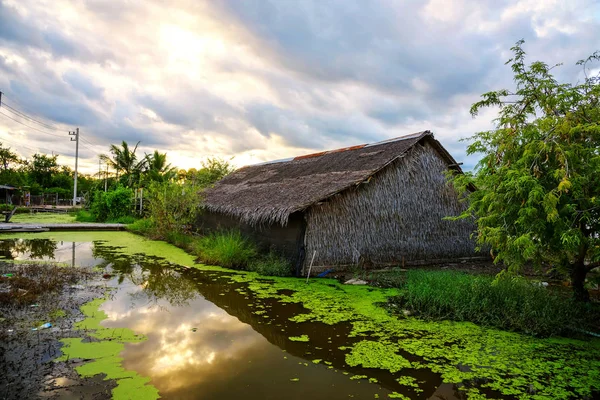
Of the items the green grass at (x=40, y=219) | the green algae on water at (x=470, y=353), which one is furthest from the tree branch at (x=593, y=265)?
the green grass at (x=40, y=219)

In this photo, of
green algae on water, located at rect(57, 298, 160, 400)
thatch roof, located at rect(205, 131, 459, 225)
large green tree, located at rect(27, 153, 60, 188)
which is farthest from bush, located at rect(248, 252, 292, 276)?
large green tree, located at rect(27, 153, 60, 188)

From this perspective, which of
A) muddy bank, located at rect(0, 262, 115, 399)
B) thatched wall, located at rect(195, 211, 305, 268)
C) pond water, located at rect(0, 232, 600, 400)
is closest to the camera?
muddy bank, located at rect(0, 262, 115, 399)

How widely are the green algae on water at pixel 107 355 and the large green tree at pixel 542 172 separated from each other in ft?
12.4

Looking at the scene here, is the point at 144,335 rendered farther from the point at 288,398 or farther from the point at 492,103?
the point at 492,103

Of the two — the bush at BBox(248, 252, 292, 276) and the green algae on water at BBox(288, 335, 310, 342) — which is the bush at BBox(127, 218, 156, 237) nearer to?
A: the bush at BBox(248, 252, 292, 276)

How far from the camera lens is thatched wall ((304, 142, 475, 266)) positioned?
810 cm

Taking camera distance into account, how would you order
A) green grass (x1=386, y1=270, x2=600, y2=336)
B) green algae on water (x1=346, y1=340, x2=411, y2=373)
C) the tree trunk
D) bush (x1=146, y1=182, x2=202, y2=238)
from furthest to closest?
bush (x1=146, y1=182, x2=202, y2=238) → the tree trunk → green grass (x1=386, y1=270, x2=600, y2=336) → green algae on water (x1=346, y1=340, x2=411, y2=373)

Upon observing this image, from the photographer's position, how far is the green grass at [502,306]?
472 cm

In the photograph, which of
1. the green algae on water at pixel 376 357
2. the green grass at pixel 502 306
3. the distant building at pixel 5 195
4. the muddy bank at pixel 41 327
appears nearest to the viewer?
the muddy bank at pixel 41 327

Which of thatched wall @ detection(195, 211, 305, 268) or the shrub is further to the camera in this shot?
the shrub

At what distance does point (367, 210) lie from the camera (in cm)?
852

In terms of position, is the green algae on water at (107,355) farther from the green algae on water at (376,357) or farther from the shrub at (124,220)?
the shrub at (124,220)

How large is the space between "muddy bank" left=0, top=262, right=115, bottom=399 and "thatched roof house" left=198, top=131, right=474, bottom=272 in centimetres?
367

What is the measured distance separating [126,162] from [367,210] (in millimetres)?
19530
